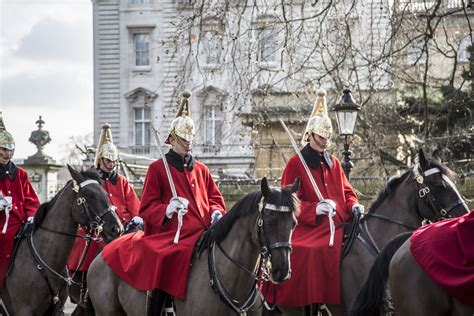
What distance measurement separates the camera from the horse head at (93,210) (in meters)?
12.8

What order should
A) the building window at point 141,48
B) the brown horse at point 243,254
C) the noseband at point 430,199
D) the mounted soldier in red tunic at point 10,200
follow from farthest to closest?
the building window at point 141,48 → the mounted soldier in red tunic at point 10,200 → the noseband at point 430,199 → the brown horse at point 243,254

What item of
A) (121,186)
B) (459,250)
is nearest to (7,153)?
(121,186)

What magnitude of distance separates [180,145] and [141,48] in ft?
195

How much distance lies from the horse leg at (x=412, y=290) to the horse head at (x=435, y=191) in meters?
1.83

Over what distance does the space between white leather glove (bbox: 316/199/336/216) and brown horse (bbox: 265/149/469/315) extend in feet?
1.04

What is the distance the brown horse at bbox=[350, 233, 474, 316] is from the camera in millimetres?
9156

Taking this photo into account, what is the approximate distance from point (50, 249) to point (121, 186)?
89.7 inches

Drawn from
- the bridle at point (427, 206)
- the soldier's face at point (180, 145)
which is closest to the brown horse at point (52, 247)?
the soldier's face at point (180, 145)

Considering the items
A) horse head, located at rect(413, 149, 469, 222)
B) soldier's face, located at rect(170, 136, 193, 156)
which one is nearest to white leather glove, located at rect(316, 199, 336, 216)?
horse head, located at rect(413, 149, 469, 222)

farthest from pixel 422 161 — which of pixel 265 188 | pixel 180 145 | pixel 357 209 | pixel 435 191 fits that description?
pixel 180 145

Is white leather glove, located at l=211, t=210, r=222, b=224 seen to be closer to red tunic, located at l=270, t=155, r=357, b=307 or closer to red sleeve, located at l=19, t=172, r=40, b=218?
red tunic, located at l=270, t=155, r=357, b=307

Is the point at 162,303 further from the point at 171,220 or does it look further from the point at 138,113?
the point at 138,113

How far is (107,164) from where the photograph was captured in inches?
607

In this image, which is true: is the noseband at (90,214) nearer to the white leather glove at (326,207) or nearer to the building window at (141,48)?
the white leather glove at (326,207)
